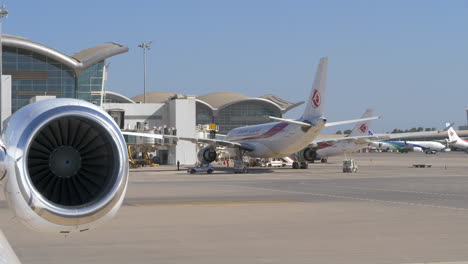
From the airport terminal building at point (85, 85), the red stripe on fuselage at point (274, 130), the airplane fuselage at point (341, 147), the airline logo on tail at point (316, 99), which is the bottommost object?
the airplane fuselage at point (341, 147)

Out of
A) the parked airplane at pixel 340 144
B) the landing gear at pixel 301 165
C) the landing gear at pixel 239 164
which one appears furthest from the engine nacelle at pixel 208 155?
the parked airplane at pixel 340 144

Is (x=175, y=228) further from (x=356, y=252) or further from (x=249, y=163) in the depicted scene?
(x=249, y=163)

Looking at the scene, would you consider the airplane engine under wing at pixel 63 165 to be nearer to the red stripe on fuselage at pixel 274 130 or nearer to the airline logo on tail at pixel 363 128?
the red stripe on fuselage at pixel 274 130

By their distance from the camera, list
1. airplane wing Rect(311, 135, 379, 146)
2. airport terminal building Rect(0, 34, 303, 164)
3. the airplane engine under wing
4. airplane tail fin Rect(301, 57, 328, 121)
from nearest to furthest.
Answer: the airplane engine under wing, airplane tail fin Rect(301, 57, 328, 121), airplane wing Rect(311, 135, 379, 146), airport terminal building Rect(0, 34, 303, 164)

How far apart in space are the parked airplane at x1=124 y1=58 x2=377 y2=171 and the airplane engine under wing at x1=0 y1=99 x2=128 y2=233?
4232 cm

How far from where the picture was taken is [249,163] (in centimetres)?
7450

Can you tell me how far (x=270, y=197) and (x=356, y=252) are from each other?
55.3ft

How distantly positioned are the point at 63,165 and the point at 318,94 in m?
48.2

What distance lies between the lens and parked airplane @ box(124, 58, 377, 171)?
53.2m

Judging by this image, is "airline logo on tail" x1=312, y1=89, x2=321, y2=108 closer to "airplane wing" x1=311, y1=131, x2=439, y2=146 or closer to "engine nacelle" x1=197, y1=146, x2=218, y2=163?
"airplane wing" x1=311, y1=131, x2=439, y2=146

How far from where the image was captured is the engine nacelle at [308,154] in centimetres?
6550

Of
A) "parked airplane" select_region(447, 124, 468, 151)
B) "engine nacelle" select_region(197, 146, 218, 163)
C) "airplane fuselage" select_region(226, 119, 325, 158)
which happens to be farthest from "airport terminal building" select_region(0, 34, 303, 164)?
"parked airplane" select_region(447, 124, 468, 151)

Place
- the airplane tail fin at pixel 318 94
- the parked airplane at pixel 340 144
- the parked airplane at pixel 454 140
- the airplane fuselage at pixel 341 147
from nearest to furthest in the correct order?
1. the airplane tail fin at pixel 318 94
2. the parked airplane at pixel 340 144
3. the airplane fuselage at pixel 341 147
4. the parked airplane at pixel 454 140

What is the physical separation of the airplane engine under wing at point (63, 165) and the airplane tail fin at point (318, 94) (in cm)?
4768
